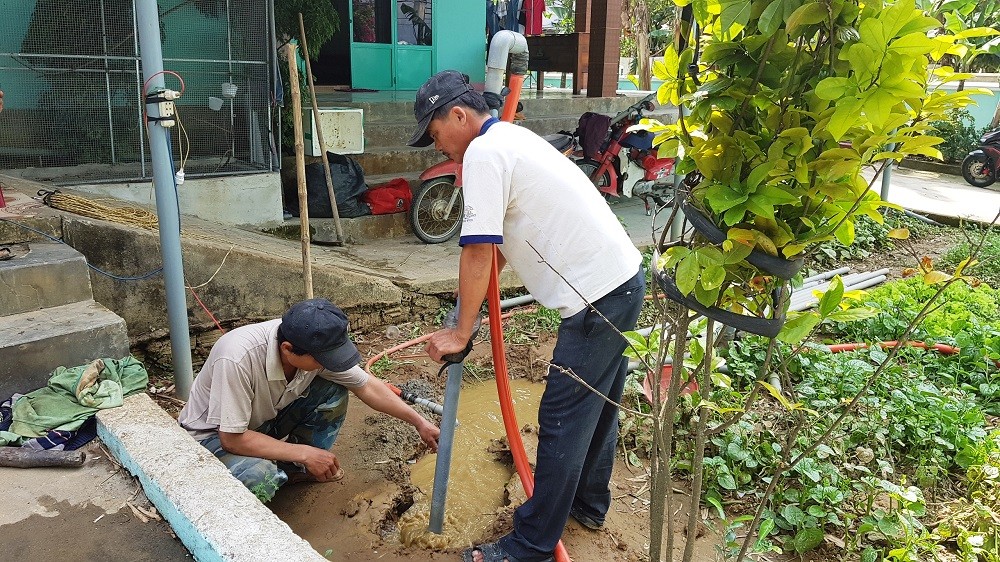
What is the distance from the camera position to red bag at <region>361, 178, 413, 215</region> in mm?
7062

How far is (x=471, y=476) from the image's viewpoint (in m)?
3.66

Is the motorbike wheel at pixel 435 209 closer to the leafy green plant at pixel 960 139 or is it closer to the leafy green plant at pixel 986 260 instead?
the leafy green plant at pixel 986 260

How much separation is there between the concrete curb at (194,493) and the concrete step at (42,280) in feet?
3.37

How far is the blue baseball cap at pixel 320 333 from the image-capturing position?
2738 mm

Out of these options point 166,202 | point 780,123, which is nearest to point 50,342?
point 166,202

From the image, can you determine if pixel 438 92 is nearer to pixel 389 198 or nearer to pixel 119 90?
pixel 389 198

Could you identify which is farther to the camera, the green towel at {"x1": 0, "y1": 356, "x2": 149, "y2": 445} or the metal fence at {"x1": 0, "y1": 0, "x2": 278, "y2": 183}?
the metal fence at {"x1": 0, "y1": 0, "x2": 278, "y2": 183}

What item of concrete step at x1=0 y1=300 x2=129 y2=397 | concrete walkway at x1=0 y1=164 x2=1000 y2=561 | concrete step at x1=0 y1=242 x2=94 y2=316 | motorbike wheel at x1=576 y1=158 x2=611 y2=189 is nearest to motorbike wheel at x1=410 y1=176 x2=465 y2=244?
concrete walkway at x1=0 y1=164 x2=1000 y2=561

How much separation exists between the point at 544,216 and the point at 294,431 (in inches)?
66.1

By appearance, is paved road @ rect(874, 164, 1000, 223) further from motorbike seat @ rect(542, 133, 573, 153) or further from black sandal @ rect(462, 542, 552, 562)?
black sandal @ rect(462, 542, 552, 562)

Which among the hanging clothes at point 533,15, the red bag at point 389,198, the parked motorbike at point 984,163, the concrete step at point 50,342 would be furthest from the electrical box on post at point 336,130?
the parked motorbike at point 984,163

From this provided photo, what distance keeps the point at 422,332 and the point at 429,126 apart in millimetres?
2853

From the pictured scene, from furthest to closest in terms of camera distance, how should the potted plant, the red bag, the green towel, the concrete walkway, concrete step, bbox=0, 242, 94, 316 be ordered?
the red bag, concrete step, bbox=0, 242, 94, 316, the green towel, the concrete walkway, the potted plant

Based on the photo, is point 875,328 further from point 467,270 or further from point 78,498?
point 78,498
